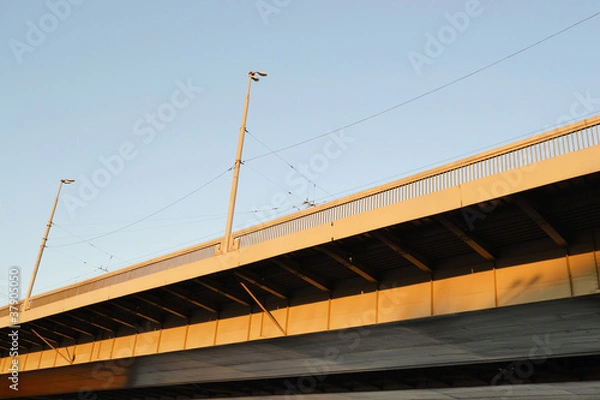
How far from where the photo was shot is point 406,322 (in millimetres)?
21578

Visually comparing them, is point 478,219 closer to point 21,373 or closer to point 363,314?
point 363,314

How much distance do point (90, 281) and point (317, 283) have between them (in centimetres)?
1520

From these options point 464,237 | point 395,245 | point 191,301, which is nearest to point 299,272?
point 395,245

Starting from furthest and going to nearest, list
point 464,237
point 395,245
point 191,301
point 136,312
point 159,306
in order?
point 136,312 < point 159,306 < point 191,301 < point 395,245 < point 464,237

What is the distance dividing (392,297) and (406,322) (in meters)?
0.98

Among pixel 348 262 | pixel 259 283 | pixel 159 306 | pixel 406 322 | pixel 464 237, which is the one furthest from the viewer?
pixel 159 306

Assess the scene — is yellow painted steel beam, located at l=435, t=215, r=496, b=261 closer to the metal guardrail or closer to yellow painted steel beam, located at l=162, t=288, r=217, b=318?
the metal guardrail

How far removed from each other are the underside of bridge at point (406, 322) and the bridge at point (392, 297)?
0.22 ft

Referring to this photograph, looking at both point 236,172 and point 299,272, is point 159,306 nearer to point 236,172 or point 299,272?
point 236,172

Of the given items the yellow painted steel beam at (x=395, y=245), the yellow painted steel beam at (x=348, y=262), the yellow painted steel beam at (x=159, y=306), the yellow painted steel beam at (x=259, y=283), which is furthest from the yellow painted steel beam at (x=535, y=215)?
the yellow painted steel beam at (x=159, y=306)

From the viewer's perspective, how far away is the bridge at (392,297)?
684 inches

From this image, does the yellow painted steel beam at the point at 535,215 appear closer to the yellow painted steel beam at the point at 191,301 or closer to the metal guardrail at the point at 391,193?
the metal guardrail at the point at 391,193

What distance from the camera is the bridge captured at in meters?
17.4

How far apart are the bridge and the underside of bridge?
0.07m
